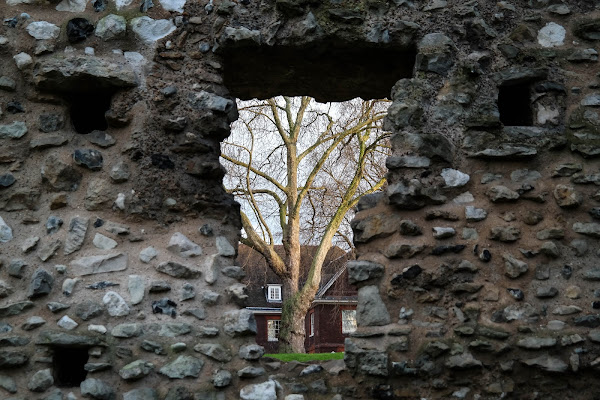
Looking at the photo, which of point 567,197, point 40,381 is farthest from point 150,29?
point 567,197

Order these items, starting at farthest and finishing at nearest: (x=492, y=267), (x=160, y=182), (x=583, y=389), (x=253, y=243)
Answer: (x=253, y=243)
(x=160, y=182)
(x=492, y=267)
(x=583, y=389)

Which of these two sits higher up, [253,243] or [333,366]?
[253,243]

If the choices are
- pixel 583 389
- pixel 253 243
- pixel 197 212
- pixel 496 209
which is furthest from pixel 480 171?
pixel 253 243

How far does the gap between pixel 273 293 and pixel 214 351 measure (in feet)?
69.7

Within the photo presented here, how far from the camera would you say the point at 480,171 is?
3797 mm

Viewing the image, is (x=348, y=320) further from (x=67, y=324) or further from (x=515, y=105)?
(x=67, y=324)

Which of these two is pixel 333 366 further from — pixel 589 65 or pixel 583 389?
pixel 589 65

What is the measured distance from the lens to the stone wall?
3391mm

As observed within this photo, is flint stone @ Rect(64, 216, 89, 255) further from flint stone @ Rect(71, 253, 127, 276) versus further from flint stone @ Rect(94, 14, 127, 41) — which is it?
flint stone @ Rect(94, 14, 127, 41)

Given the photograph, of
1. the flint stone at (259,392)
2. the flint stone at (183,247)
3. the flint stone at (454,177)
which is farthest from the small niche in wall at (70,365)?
the flint stone at (454,177)

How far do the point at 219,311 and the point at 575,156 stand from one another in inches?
91.4

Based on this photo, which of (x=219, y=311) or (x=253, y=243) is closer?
(x=219, y=311)

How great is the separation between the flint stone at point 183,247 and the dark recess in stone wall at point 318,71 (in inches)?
47.8

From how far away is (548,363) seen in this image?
3.34m
